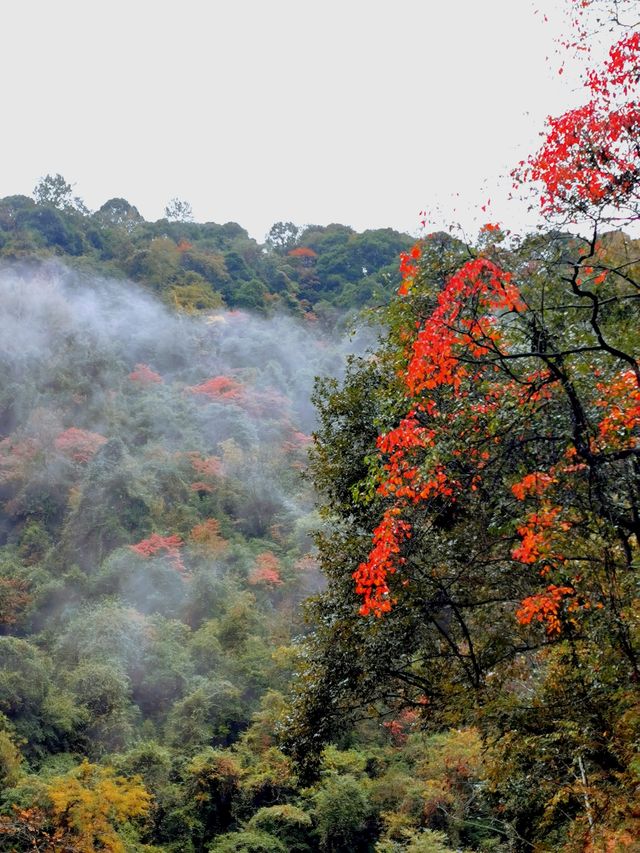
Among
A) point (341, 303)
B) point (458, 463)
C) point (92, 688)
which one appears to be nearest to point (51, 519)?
point (92, 688)

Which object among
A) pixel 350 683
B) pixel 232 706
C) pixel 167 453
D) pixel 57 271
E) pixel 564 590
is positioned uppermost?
pixel 57 271

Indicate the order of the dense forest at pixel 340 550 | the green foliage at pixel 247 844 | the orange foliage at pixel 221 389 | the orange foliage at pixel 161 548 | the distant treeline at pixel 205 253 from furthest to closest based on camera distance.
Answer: the distant treeline at pixel 205 253 → the orange foliage at pixel 221 389 → the orange foliage at pixel 161 548 → the green foliage at pixel 247 844 → the dense forest at pixel 340 550

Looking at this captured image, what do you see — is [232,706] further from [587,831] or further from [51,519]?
[587,831]

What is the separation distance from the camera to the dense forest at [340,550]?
5.16m

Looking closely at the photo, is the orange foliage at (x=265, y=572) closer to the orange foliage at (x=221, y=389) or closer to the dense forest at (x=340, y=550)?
the dense forest at (x=340, y=550)

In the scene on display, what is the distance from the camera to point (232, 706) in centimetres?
1938

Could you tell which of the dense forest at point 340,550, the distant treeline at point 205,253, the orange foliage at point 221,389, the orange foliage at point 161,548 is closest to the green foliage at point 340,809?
the dense forest at point 340,550

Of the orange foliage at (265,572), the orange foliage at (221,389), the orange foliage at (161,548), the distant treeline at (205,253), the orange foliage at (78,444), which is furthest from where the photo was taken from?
the distant treeline at (205,253)

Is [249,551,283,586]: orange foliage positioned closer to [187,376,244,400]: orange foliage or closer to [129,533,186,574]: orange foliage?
[129,533,186,574]: orange foliage

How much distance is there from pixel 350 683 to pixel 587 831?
3165 millimetres

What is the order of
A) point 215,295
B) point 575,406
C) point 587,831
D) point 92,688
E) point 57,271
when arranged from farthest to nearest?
point 215,295 < point 57,271 < point 92,688 < point 587,831 < point 575,406

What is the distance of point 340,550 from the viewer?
8.69 metres

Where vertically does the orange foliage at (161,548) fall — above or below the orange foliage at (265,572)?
above

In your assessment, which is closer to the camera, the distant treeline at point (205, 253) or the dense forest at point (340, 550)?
the dense forest at point (340, 550)
